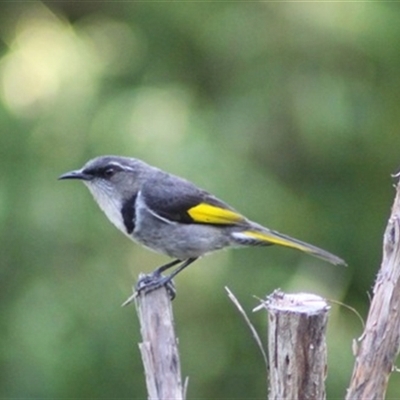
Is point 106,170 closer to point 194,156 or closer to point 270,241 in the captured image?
point 270,241

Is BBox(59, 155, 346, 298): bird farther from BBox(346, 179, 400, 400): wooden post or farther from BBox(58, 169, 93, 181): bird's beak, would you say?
Result: BBox(346, 179, 400, 400): wooden post

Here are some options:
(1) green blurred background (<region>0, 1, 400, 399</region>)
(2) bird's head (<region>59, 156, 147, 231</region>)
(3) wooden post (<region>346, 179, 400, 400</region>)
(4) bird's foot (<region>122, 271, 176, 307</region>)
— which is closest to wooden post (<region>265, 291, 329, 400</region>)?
(3) wooden post (<region>346, 179, 400, 400</region>)

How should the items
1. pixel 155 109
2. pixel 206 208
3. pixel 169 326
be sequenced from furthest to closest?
pixel 155 109, pixel 206 208, pixel 169 326

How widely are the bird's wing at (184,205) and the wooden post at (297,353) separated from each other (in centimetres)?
170

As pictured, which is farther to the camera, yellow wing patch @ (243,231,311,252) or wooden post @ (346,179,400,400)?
yellow wing patch @ (243,231,311,252)

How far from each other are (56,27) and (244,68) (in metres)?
0.97

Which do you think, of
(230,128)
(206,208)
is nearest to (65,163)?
(230,128)

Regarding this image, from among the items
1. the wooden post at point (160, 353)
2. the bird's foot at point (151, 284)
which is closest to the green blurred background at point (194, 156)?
the bird's foot at point (151, 284)

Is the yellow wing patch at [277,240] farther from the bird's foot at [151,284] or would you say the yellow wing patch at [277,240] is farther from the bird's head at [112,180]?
the bird's foot at [151,284]

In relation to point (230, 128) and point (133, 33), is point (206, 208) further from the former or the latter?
point (133, 33)

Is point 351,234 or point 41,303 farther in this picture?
point 351,234

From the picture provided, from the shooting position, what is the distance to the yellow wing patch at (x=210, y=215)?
4875 millimetres

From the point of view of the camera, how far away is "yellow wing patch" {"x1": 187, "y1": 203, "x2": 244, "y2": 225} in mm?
4875

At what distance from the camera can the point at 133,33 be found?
8.16 meters
